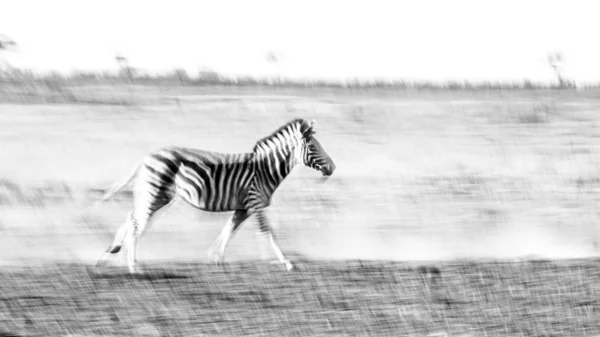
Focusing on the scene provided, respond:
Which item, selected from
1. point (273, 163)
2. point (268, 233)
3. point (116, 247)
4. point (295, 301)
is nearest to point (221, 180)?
point (273, 163)

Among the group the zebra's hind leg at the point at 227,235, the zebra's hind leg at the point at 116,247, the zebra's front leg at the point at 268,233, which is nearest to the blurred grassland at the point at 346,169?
the zebra's hind leg at the point at 227,235

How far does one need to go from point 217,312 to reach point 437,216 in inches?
233

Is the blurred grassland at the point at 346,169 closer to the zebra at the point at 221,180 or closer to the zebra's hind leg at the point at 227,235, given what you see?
the zebra's hind leg at the point at 227,235

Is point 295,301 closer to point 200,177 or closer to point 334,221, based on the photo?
point 200,177

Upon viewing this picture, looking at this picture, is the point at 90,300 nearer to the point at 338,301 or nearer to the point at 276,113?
the point at 338,301

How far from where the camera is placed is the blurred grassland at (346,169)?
13.4 meters

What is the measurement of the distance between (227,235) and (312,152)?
1132 millimetres

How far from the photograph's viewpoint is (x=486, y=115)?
19234 millimetres

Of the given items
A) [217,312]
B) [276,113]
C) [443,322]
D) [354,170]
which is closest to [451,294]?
[443,322]

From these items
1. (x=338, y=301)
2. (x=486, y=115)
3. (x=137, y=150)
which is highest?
(x=338, y=301)

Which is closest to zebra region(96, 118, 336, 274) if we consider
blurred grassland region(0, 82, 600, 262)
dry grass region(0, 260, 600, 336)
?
dry grass region(0, 260, 600, 336)

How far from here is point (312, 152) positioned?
37.6 ft

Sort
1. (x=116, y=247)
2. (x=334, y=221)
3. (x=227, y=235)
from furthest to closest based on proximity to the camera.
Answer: (x=334, y=221) → (x=227, y=235) → (x=116, y=247)

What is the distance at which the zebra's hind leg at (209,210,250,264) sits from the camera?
37.0ft
